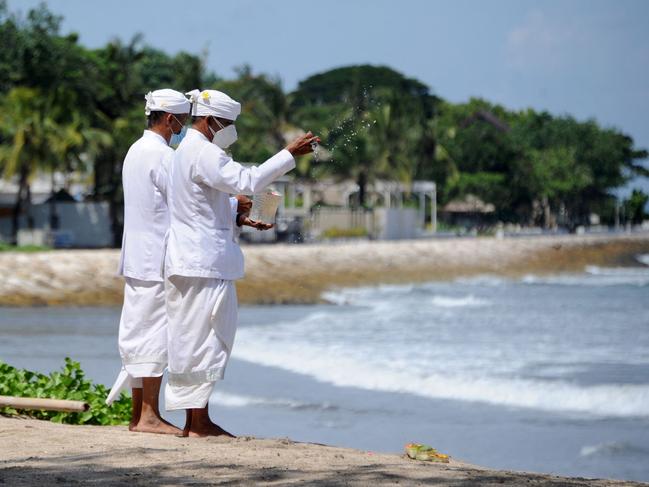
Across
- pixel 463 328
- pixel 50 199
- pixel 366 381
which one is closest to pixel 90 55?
→ pixel 50 199

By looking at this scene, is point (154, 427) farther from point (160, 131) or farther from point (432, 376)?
point (432, 376)

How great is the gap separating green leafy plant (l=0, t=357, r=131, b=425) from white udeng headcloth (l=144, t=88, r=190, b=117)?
1644mm

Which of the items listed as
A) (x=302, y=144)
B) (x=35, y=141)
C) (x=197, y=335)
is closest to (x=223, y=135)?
(x=302, y=144)

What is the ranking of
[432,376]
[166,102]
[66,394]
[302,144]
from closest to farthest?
[302,144]
[166,102]
[66,394]
[432,376]

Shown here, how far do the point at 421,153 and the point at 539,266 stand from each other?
493 inches

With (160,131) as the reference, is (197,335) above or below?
below

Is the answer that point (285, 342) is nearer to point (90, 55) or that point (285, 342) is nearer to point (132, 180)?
point (132, 180)

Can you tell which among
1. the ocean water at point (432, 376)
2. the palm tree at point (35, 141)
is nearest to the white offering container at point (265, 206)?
the ocean water at point (432, 376)

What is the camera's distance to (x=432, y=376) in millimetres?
11977

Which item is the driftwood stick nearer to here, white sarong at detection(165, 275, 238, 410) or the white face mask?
white sarong at detection(165, 275, 238, 410)

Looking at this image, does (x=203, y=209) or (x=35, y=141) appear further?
(x=35, y=141)

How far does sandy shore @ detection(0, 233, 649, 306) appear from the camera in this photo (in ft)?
86.5

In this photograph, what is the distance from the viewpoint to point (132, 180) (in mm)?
5707

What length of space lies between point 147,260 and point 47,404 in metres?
0.84
